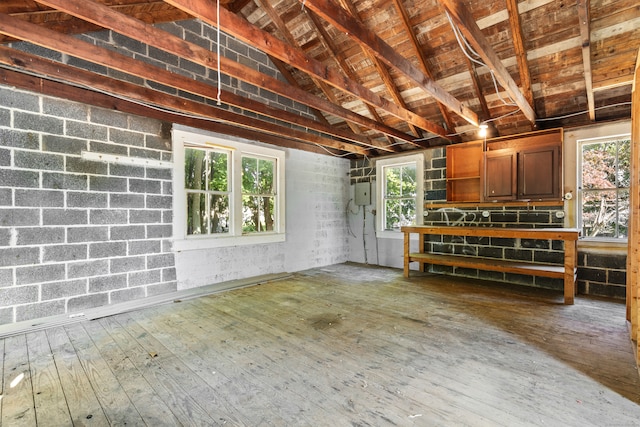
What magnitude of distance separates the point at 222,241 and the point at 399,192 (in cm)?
365

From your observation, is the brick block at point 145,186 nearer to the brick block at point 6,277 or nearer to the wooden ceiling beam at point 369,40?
the brick block at point 6,277

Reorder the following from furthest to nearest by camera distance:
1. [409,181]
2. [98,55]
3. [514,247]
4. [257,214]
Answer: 1. [409,181]
2. [257,214]
3. [514,247]
4. [98,55]

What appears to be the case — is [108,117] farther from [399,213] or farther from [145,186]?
[399,213]

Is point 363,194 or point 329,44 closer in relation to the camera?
point 329,44

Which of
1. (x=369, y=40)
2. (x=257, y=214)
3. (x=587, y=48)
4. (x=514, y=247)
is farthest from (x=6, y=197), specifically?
(x=514, y=247)

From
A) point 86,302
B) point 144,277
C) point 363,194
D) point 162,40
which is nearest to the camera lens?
point 162,40

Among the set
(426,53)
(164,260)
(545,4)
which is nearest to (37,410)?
(164,260)

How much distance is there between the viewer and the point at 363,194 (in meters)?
6.33

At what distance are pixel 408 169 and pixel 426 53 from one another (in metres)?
2.30

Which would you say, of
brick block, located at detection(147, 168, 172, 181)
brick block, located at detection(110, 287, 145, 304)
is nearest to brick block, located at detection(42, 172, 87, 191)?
brick block, located at detection(147, 168, 172, 181)

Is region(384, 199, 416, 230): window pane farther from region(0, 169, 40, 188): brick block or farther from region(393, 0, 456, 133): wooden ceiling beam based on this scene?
region(0, 169, 40, 188): brick block

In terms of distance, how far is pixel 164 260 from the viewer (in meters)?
3.88

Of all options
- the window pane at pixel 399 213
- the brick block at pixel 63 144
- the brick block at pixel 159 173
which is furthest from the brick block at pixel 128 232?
the window pane at pixel 399 213

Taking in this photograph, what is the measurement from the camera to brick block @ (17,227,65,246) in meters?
2.92
